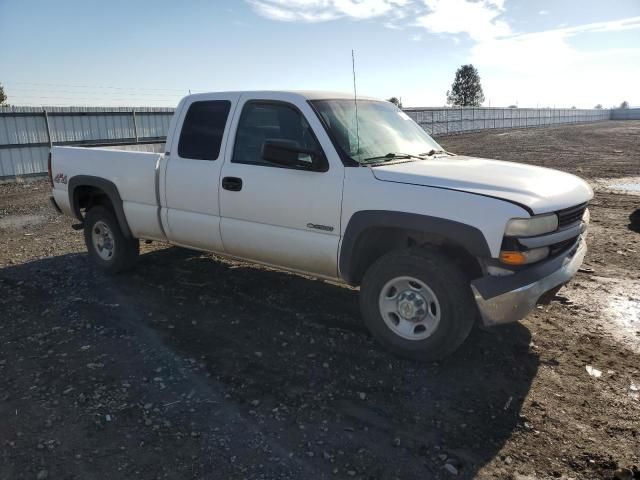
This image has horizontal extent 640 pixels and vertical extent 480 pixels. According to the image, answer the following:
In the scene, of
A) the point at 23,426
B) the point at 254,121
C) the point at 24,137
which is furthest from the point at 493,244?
the point at 24,137

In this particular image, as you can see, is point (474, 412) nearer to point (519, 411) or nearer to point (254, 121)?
point (519, 411)

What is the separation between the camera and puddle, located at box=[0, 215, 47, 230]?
9.05 metres

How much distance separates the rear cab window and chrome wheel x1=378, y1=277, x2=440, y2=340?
85.0 inches

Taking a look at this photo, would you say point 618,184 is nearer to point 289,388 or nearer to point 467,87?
point 289,388

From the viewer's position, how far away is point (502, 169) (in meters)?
4.18

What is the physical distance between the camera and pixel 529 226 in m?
3.37

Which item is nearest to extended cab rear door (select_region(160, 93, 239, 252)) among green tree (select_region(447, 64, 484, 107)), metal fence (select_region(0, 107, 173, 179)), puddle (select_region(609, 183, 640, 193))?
metal fence (select_region(0, 107, 173, 179))

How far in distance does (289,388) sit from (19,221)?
8189 mm

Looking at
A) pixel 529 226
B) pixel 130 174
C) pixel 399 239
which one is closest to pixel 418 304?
pixel 399 239

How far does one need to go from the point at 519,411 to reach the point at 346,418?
1.14 m

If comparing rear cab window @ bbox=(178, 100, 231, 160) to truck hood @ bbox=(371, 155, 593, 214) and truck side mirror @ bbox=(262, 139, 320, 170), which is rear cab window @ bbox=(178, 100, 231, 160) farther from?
truck hood @ bbox=(371, 155, 593, 214)

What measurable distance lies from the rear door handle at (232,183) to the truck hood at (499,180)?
1.34m

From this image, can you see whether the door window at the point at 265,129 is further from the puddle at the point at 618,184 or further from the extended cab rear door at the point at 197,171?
the puddle at the point at 618,184

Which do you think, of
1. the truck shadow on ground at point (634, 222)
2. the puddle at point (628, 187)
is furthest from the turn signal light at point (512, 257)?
the puddle at point (628, 187)
